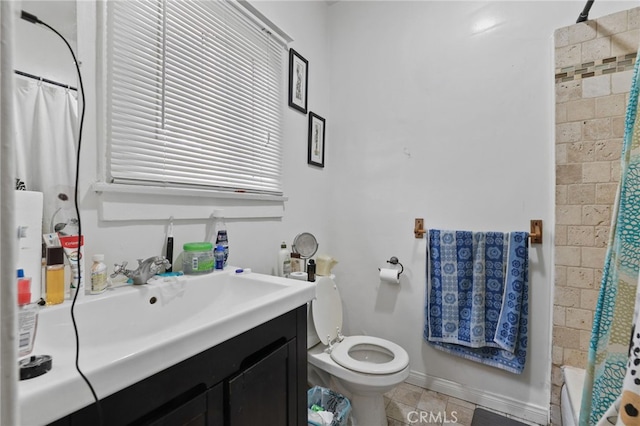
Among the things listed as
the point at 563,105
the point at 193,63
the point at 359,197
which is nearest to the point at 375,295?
the point at 359,197

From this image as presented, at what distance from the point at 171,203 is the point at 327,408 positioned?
128 centimetres

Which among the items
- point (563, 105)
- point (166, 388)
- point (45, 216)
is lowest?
point (166, 388)

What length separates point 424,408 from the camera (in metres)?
1.66

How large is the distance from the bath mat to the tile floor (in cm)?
4

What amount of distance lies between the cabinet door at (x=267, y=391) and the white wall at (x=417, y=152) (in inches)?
24.7

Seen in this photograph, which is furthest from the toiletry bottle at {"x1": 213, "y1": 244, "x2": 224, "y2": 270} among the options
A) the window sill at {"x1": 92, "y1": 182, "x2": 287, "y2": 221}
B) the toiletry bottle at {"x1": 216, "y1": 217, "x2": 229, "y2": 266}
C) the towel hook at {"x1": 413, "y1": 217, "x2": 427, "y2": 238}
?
the towel hook at {"x1": 413, "y1": 217, "x2": 427, "y2": 238}

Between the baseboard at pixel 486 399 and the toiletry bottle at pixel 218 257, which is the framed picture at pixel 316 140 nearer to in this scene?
the toiletry bottle at pixel 218 257

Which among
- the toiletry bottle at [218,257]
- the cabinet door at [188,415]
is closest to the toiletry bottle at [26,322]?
the cabinet door at [188,415]

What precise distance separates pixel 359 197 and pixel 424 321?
945mm

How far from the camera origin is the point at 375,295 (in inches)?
79.9

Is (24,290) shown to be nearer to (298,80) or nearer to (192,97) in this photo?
(192,97)

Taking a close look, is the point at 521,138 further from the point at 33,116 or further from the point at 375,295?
the point at 33,116

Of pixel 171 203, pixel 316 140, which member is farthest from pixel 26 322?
pixel 316 140

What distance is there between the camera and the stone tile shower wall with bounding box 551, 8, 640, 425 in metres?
1.36
